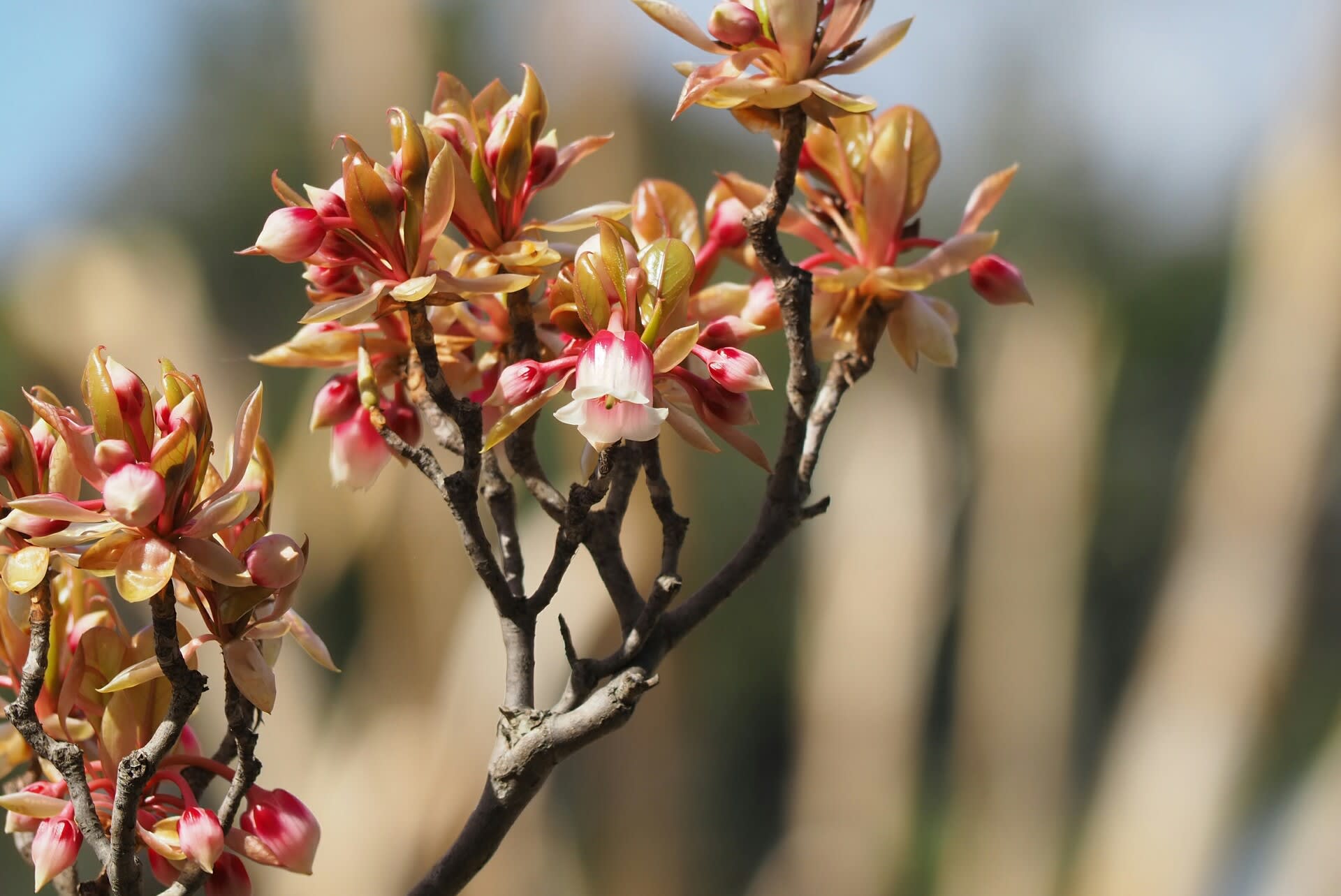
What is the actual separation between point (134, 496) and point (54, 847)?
0.11 meters

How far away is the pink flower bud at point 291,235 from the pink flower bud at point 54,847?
15 centimetres

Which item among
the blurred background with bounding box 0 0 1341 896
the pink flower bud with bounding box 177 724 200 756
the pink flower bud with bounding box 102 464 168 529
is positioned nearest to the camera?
the pink flower bud with bounding box 102 464 168 529

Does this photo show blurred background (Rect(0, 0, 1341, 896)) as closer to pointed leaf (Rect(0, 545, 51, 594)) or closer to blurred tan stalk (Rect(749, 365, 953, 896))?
blurred tan stalk (Rect(749, 365, 953, 896))

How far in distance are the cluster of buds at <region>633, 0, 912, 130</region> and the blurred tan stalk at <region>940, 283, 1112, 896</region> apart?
2.09 meters

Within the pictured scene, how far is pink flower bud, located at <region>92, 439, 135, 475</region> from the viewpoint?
0.73ft

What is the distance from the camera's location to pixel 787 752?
256 centimetres

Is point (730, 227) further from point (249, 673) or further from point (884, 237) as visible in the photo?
point (249, 673)

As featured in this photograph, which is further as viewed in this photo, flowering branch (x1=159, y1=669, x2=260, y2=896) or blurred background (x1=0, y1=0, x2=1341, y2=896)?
blurred background (x1=0, y1=0, x2=1341, y2=896)

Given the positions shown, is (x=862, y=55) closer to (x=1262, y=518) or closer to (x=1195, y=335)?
(x=1262, y=518)

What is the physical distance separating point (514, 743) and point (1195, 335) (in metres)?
2.96

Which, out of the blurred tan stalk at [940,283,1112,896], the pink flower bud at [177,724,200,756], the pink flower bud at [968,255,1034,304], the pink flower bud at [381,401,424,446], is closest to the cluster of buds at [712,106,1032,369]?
the pink flower bud at [968,255,1034,304]

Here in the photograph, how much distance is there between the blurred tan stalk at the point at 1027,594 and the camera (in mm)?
2164

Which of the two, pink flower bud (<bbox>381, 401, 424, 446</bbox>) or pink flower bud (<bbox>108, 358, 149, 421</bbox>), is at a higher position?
pink flower bud (<bbox>108, 358, 149, 421</bbox>)

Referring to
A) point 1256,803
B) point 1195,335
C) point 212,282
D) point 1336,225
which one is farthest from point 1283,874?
point 212,282
